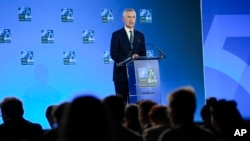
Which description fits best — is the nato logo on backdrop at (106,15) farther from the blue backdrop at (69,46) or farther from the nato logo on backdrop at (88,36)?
the nato logo on backdrop at (88,36)

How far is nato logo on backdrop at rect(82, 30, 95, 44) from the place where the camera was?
10.3m

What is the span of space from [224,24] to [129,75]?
140 inches

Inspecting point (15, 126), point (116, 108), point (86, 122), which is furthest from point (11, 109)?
point (86, 122)

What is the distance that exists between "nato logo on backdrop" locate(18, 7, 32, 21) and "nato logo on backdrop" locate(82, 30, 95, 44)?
1030 mm

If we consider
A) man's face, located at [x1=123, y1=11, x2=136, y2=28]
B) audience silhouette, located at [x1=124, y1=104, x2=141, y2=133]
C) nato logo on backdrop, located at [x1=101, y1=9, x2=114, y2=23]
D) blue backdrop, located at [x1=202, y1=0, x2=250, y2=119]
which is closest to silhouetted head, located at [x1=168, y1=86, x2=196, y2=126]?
audience silhouette, located at [x1=124, y1=104, x2=141, y2=133]

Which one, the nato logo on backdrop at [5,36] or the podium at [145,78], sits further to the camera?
the nato logo on backdrop at [5,36]

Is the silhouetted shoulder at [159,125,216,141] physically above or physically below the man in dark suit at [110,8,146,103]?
below

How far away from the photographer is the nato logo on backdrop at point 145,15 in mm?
10586

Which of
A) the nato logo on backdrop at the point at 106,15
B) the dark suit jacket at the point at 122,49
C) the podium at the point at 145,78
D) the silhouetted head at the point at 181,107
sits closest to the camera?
the silhouetted head at the point at 181,107

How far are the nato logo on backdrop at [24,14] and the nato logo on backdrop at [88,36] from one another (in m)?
1.03

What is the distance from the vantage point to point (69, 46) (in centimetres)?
1016

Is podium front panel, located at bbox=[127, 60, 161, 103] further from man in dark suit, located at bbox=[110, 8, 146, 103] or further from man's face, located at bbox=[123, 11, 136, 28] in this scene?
man's face, located at bbox=[123, 11, 136, 28]

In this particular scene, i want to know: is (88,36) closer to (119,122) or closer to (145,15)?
(145,15)

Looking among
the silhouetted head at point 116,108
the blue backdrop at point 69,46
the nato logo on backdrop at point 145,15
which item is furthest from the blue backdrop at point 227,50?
the silhouetted head at point 116,108
